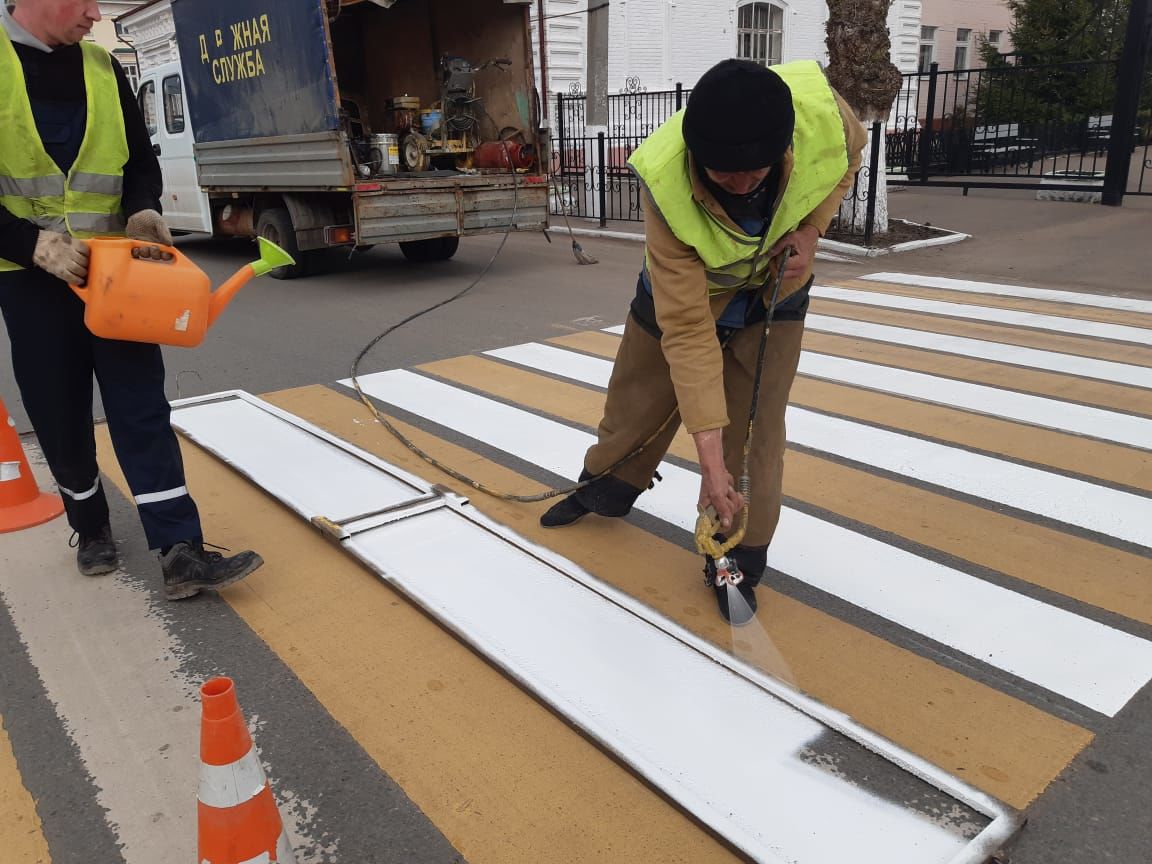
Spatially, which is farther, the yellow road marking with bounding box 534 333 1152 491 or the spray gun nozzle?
the yellow road marking with bounding box 534 333 1152 491

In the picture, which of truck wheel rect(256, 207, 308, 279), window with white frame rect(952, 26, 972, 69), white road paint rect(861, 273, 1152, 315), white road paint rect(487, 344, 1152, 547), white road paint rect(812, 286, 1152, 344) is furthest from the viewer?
window with white frame rect(952, 26, 972, 69)

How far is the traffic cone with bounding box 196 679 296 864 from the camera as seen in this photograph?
1752 millimetres

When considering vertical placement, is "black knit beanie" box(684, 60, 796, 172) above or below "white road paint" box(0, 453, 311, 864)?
above

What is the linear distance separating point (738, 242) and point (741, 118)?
1.42 ft

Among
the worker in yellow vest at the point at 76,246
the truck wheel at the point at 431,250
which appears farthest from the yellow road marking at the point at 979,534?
the truck wheel at the point at 431,250

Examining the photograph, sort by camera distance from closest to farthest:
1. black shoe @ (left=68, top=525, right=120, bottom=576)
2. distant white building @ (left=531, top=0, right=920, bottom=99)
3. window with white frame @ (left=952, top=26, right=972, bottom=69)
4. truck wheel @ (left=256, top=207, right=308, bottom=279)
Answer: black shoe @ (left=68, top=525, right=120, bottom=576)
truck wheel @ (left=256, top=207, right=308, bottom=279)
distant white building @ (left=531, top=0, right=920, bottom=99)
window with white frame @ (left=952, top=26, right=972, bottom=69)

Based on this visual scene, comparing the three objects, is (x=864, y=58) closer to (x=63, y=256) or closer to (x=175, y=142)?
(x=175, y=142)

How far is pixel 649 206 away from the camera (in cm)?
253

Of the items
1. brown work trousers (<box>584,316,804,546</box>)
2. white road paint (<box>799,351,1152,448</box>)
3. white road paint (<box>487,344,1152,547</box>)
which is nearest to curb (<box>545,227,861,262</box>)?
white road paint (<box>799,351,1152,448</box>)

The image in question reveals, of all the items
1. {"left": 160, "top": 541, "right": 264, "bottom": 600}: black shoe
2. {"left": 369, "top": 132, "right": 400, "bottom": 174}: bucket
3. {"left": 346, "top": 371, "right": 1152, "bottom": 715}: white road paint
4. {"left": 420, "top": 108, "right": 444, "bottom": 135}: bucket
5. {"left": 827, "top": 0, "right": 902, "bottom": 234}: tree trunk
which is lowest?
{"left": 346, "top": 371, "right": 1152, "bottom": 715}: white road paint

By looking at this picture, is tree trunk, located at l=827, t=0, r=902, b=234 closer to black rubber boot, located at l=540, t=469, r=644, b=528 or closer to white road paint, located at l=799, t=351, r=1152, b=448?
white road paint, located at l=799, t=351, r=1152, b=448

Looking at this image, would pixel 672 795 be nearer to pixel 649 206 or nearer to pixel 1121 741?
pixel 1121 741

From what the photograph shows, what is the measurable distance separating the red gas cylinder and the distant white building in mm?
11110

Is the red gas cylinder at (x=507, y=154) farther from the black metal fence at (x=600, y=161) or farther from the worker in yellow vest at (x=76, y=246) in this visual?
the worker in yellow vest at (x=76, y=246)
